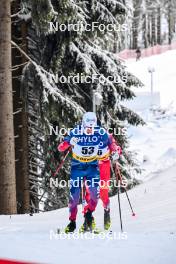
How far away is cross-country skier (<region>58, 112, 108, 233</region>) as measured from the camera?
7629mm

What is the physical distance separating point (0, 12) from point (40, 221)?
13.7 feet

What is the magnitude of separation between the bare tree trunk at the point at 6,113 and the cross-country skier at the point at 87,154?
3474 mm

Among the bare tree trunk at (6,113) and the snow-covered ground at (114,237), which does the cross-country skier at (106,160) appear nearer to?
the snow-covered ground at (114,237)

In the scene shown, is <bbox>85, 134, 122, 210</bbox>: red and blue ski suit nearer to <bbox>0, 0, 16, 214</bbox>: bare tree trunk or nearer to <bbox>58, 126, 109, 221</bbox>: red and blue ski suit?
<bbox>58, 126, 109, 221</bbox>: red and blue ski suit

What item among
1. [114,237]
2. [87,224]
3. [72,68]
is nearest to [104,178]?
[87,224]

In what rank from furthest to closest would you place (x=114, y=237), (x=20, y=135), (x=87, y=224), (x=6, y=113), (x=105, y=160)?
(x=20, y=135) → (x=6, y=113) → (x=105, y=160) → (x=87, y=224) → (x=114, y=237)

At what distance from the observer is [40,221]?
959 cm

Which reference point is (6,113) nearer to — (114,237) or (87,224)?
(87,224)

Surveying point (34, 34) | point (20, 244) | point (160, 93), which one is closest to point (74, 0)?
point (34, 34)

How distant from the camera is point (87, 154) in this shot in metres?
7.67

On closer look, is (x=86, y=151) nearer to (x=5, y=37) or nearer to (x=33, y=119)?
(x=5, y=37)

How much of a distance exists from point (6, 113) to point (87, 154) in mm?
3717

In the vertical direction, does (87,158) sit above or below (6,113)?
below

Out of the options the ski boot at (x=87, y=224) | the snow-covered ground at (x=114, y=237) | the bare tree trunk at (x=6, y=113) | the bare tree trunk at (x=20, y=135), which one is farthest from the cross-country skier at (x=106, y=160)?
the bare tree trunk at (x=20, y=135)
